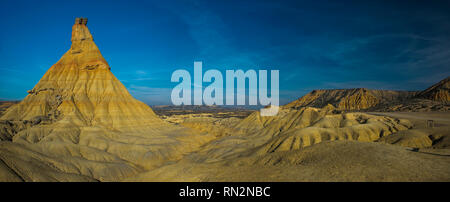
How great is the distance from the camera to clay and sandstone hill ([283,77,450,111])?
89438 millimetres

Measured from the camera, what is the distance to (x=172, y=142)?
57.9 meters

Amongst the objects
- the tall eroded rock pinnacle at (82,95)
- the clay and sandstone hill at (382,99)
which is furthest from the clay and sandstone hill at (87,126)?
the clay and sandstone hill at (382,99)

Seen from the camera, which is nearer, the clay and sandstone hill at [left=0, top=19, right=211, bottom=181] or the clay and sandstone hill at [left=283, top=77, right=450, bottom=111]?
the clay and sandstone hill at [left=0, top=19, right=211, bottom=181]

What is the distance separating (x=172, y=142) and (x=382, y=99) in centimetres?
13856

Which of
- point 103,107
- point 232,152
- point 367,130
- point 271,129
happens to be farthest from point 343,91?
point 103,107

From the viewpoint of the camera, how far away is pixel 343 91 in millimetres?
153375

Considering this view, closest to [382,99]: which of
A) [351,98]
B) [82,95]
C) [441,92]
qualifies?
[351,98]

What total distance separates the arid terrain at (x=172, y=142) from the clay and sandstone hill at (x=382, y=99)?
1376 millimetres

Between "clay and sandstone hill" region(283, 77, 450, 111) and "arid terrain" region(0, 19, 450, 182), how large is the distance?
4.52 feet

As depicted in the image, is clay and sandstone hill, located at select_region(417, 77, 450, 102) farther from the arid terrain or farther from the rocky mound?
the rocky mound

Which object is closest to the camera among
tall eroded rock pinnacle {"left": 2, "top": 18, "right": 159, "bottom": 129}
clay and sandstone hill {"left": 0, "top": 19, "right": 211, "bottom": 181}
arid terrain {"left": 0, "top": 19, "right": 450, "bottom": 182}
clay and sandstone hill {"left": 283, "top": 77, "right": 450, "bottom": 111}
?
arid terrain {"left": 0, "top": 19, "right": 450, "bottom": 182}

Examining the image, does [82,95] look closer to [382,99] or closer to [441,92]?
[441,92]

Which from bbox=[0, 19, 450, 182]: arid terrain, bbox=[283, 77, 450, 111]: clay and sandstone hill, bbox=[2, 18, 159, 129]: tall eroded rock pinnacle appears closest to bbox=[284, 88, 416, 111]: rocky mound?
bbox=[283, 77, 450, 111]: clay and sandstone hill
